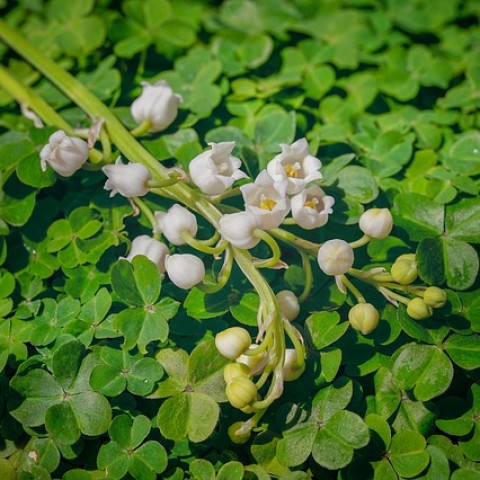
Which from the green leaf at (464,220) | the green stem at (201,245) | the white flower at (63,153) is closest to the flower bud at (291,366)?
the green stem at (201,245)

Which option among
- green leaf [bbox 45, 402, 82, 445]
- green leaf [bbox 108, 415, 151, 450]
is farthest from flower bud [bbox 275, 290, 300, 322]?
green leaf [bbox 45, 402, 82, 445]

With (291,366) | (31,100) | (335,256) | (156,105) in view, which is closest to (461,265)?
(335,256)

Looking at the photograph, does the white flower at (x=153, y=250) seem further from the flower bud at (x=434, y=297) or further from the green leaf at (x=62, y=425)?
the flower bud at (x=434, y=297)

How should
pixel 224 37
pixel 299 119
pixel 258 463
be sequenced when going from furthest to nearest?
pixel 224 37 → pixel 299 119 → pixel 258 463

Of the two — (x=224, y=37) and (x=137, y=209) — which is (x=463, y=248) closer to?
(x=137, y=209)

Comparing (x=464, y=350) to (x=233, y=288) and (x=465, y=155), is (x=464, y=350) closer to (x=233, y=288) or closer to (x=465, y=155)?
(x=233, y=288)

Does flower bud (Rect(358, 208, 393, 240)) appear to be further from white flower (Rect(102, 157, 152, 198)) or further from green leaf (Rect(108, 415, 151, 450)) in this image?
green leaf (Rect(108, 415, 151, 450))

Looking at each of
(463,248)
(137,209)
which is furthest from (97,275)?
(463,248)
